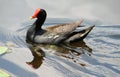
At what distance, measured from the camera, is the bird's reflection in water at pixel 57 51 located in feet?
33.4

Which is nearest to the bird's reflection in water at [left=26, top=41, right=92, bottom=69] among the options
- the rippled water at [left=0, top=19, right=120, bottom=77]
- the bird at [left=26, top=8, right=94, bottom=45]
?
the rippled water at [left=0, top=19, right=120, bottom=77]

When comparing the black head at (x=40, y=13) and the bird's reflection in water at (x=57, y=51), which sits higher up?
the black head at (x=40, y=13)

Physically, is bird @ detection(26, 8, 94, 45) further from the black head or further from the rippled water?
the rippled water

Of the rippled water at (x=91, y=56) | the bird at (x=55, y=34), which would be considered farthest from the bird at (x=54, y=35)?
the rippled water at (x=91, y=56)

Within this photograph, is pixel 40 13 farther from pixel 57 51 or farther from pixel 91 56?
pixel 91 56

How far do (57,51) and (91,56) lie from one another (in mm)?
889

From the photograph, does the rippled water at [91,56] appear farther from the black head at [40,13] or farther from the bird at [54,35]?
the black head at [40,13]

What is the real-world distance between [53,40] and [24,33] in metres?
1.02

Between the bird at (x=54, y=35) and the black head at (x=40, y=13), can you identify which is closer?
the bird at (x=54, y=35)

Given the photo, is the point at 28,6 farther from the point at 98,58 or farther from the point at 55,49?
the point at 98,58

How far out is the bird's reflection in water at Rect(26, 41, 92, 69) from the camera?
1017 centimetres

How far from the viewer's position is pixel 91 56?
10.5 metres

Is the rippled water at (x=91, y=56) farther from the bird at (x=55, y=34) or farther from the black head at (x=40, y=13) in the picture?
the black head at (x=40, y=13)

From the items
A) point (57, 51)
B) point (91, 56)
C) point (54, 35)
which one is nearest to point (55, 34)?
point (54, 35)
